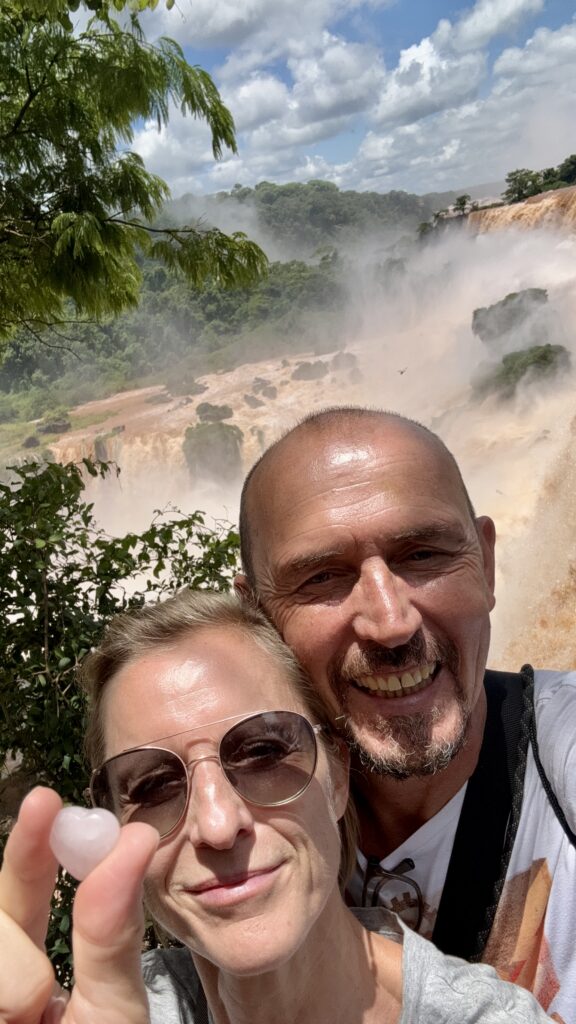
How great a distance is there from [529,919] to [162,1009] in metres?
0.65

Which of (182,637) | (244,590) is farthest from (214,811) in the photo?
(244,590)

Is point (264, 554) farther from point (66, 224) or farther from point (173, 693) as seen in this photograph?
point (66, 224)

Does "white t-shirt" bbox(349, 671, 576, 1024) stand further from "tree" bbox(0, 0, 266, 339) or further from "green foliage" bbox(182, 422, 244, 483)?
"green foliage" bbox(182, 422, 244, 483)

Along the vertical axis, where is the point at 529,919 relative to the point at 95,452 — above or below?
above

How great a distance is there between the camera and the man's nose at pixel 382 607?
4.71 ft

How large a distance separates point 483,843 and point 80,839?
2.99 ft

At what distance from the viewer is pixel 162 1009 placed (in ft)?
4.44

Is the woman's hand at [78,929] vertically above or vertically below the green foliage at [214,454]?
above

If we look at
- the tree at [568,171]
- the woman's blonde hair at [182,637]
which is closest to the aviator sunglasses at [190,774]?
the woman's blonde hair at [182,637]

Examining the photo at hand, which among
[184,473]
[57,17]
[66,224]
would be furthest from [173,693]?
[184,473]

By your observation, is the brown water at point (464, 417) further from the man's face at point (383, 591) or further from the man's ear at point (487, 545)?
the man's face at point (383, 591)

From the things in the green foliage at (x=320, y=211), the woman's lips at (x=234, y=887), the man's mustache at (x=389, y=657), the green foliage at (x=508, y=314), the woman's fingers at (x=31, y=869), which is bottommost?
the green foliage at (x=508, y=314)

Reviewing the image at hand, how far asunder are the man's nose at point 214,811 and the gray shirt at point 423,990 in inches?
15.1

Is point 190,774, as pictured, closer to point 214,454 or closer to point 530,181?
point 214,454
